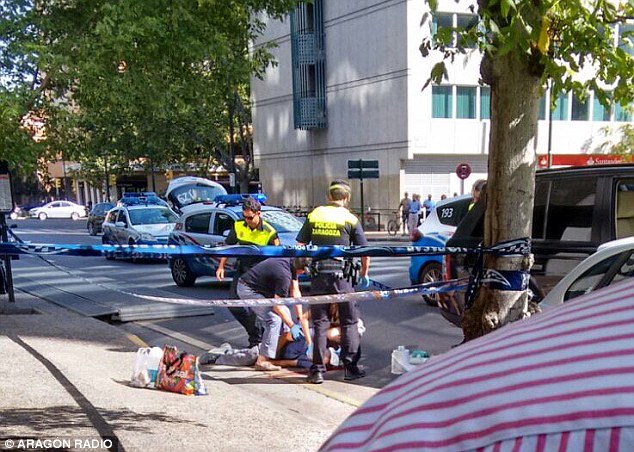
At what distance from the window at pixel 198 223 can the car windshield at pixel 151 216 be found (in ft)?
15.4

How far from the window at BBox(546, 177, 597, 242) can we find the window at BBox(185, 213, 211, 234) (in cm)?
777

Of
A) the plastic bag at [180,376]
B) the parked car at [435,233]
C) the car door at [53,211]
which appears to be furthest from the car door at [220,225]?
the car door at [53,211]

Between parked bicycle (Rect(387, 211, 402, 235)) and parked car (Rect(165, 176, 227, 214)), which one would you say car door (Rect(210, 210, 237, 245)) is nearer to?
parked car (Rect(165, 176, 227, 214))

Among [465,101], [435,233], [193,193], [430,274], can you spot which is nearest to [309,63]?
[465,101]

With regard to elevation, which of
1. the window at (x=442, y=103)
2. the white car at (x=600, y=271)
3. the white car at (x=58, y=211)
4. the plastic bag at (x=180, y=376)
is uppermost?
the window at (x=442, y=103)

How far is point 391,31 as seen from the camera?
2783cm

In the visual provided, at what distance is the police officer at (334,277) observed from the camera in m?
5.38

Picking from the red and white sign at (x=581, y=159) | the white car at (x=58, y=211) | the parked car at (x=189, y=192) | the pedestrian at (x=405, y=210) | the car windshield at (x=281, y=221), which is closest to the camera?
the car windshield at (x=281, y=221)

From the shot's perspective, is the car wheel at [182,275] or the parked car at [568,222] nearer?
the parked car at [568,222]

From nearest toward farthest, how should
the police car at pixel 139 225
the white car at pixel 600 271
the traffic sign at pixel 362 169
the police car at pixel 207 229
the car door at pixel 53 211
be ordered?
the white car at pixel 600 271
the police car at pixel 207 229
the police car at pixel 139 225
the traffic sign at pixel 362 169
the car door at pixel 53 211

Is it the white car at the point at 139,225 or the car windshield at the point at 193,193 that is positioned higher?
the car windshield at the point at 193,193

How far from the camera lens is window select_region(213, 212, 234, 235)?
38.7 ft

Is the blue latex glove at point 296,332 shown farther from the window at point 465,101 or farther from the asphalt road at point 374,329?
the window at point 465,101

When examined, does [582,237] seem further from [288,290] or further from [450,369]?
[450,369]
